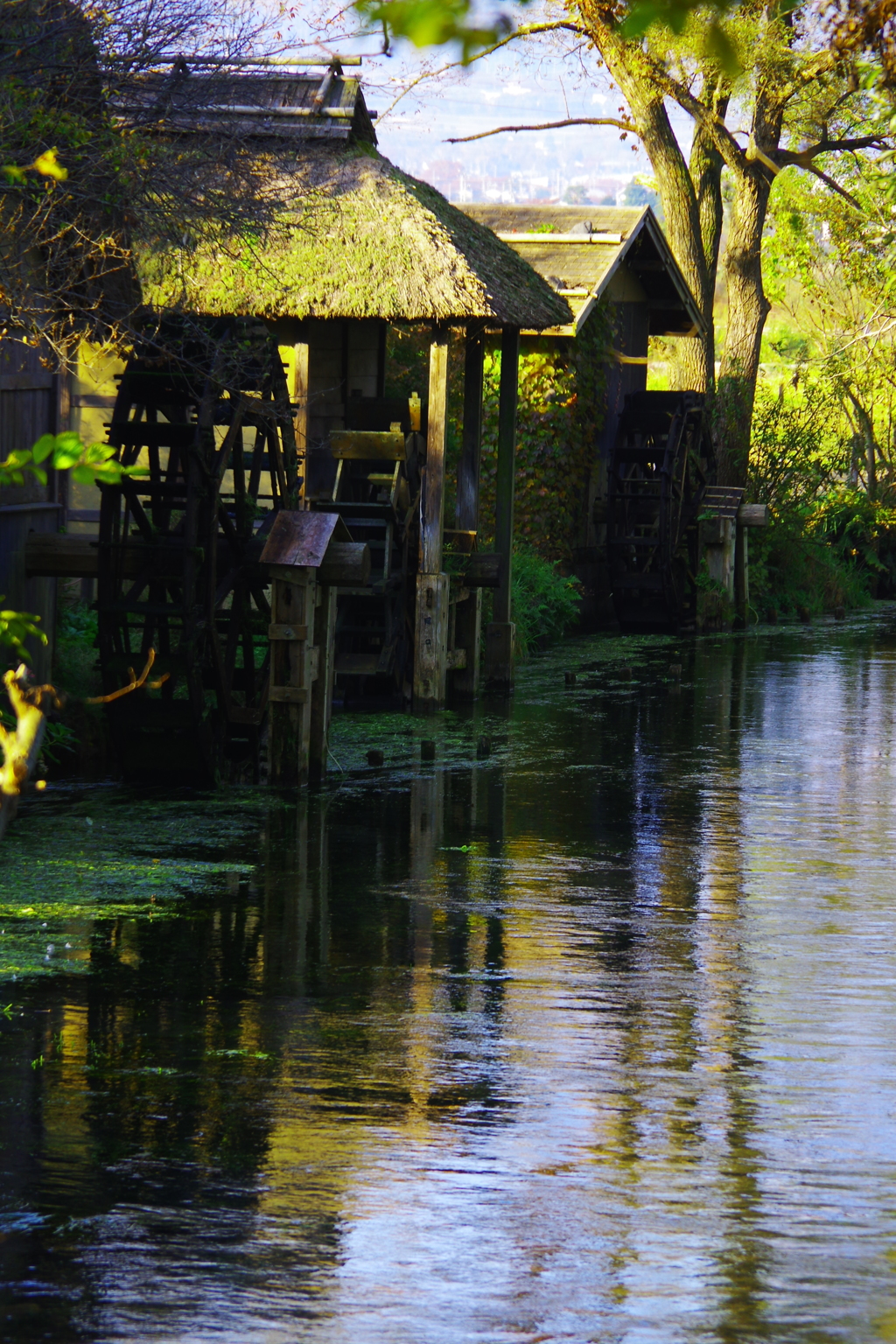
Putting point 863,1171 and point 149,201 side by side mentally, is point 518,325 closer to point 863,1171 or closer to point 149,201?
point 149,201

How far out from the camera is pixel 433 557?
44.8ft

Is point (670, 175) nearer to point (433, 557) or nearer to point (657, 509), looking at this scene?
point (657, 509)

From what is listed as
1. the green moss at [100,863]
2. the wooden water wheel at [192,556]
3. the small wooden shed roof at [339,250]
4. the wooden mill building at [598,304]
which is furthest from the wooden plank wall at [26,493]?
the wooden mill building at [598,304]

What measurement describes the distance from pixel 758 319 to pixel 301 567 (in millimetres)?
→ 16170

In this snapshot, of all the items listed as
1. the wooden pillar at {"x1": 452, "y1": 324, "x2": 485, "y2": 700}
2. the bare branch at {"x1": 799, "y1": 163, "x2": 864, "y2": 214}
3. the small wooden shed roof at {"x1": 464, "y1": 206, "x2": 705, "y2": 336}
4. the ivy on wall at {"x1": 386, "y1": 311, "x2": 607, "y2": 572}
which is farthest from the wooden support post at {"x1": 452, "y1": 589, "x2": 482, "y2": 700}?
the bare branch at {"x1": 799, "y1": 163, "x2": 864, "y2": 214}

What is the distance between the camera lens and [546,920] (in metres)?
7.68

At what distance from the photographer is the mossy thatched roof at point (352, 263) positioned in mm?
13273

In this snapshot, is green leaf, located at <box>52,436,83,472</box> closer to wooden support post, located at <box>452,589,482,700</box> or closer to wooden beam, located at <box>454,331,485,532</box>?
wooden support post, located at <box>452,589,482,700</box>

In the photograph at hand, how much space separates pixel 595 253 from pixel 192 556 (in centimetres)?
1174

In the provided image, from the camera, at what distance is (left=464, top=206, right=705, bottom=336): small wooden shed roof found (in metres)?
19.7

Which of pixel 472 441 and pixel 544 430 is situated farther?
pixel 544 430

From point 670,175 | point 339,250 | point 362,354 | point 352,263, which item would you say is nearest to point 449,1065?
point 352,263

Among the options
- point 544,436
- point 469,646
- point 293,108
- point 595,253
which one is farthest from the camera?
point 595,253

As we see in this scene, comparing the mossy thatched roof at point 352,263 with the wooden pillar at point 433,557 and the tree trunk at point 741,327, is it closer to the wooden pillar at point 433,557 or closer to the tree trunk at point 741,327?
the wooden pillar at point 433,557
